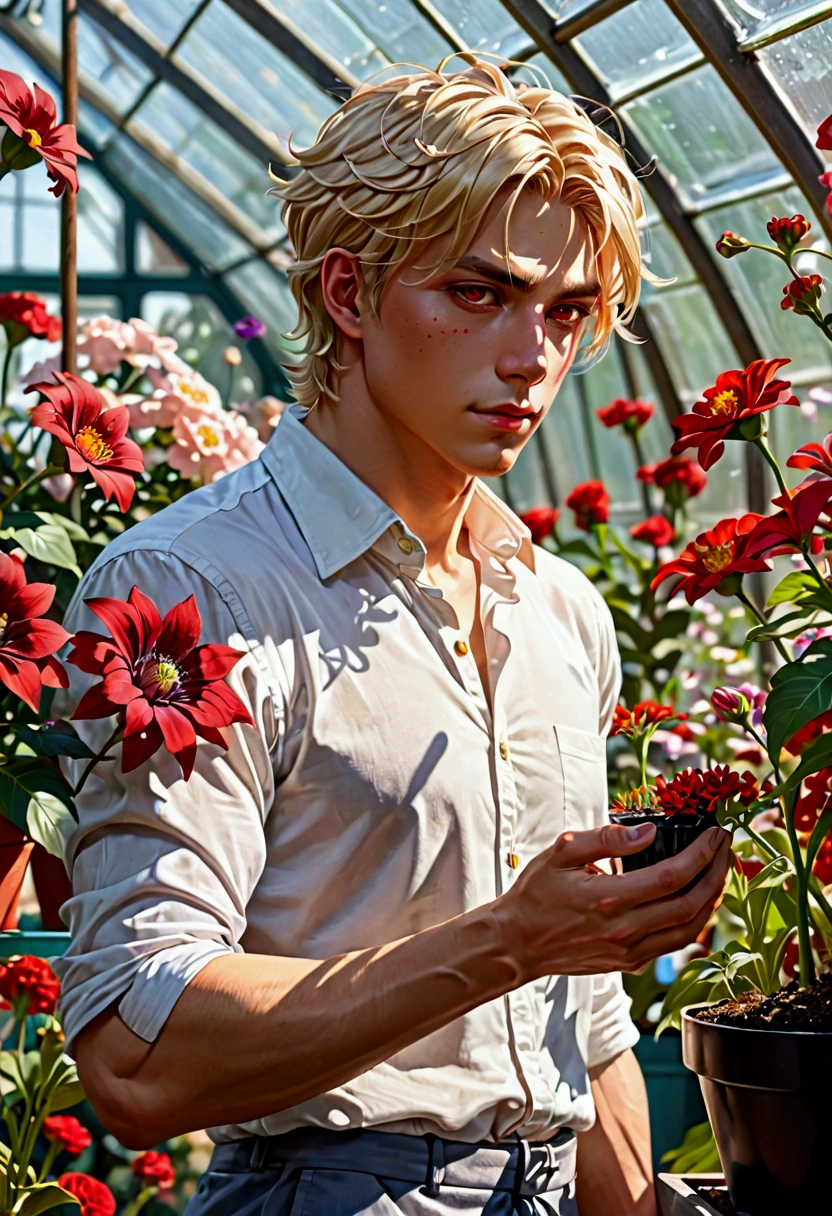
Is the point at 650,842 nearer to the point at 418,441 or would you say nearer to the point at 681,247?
the point at 418,441

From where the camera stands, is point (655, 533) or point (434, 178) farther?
point (655, 533)

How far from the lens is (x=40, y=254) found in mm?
8375

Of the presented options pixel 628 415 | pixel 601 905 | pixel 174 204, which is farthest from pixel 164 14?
pixel 601 905

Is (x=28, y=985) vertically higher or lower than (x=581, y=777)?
lower

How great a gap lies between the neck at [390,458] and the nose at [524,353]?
0.13 metres

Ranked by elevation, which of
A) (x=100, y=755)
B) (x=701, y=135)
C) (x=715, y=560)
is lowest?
(x=100, y=755)

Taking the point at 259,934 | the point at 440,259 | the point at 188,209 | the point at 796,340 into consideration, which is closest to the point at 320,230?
the point at 440,259

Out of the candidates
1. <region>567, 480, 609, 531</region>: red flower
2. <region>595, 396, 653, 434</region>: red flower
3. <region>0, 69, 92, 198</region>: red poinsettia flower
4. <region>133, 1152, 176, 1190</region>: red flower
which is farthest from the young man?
<region>595, 396, 653, 434</region>: red flower

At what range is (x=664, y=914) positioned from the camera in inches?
40.2

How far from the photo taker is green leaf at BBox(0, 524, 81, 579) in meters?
1.46

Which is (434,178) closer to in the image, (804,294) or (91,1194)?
(804,294)

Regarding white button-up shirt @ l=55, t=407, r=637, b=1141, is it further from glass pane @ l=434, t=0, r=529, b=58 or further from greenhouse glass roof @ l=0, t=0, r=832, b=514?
glass pane @ l=434, t=0, r=529, b=58

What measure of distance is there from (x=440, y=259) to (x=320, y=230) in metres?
0.16

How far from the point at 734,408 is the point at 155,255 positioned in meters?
7.98
